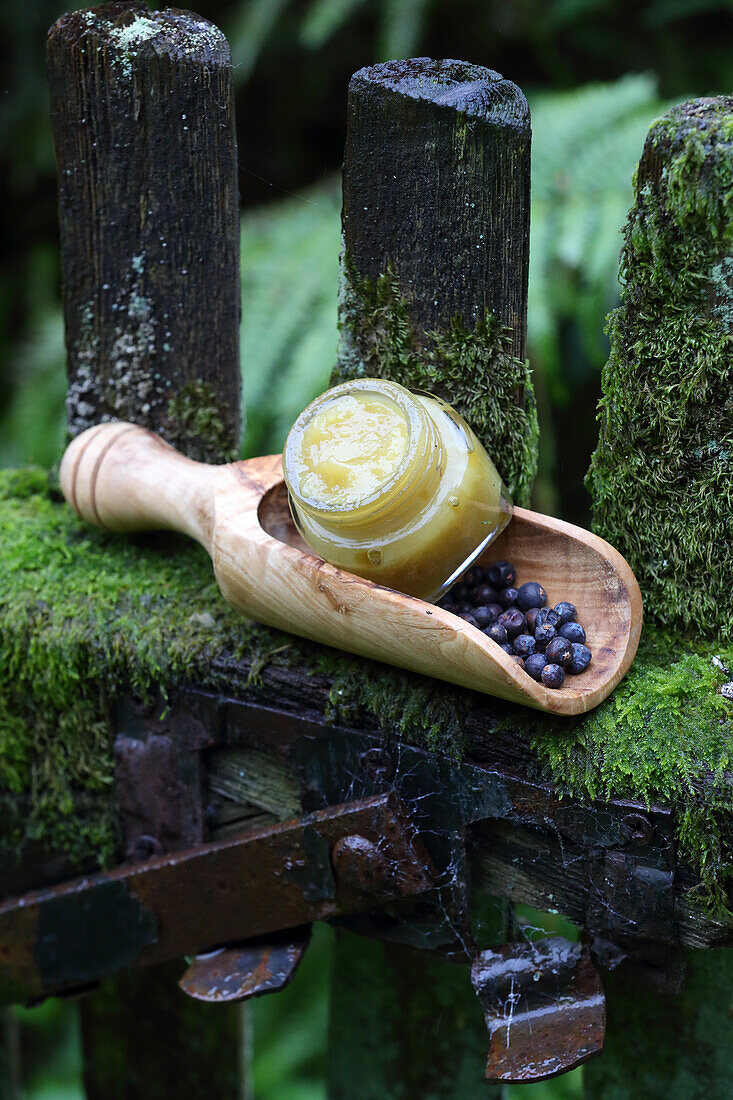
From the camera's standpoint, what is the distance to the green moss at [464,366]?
1092mm

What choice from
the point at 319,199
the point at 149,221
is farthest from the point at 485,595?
the point at 319,199

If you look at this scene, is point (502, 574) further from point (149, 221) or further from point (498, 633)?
point (149, 221)

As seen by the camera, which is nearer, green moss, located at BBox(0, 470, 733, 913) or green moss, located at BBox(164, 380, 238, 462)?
green moss, located at BBox(0, 470, 733, 913)

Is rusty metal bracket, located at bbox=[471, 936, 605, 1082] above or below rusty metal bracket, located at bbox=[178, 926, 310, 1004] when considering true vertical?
above

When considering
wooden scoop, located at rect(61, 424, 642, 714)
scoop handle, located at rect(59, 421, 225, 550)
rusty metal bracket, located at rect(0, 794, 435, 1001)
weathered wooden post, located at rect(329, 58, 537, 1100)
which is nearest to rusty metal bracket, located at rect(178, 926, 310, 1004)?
rusty metal bracket, located at rect(0, 794, 435, 1001)

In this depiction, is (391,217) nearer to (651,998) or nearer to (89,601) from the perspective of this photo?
(89,601)

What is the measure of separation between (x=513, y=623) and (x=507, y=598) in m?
0.05

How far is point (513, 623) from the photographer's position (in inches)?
39.6

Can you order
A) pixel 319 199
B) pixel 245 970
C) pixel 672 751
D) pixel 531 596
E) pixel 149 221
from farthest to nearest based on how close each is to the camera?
1. pixel 319 199
2. pixel 149 221
3. pixel 245 970
4. pixel 531 596
5. pixel 672 751

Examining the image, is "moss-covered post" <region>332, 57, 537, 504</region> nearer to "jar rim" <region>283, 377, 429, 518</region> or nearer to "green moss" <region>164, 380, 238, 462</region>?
"jar rim" <region>283, 377, 429, 518</region>

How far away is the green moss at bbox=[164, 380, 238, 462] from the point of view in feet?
Answer: 4.40

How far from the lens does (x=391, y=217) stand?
1.08 m

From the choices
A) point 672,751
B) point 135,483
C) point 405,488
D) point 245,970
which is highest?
point 405,488

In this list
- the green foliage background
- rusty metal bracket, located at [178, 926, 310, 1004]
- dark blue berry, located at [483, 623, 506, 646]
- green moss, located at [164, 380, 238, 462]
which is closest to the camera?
dark blue berry, located at [483, 623, 506, 646]
